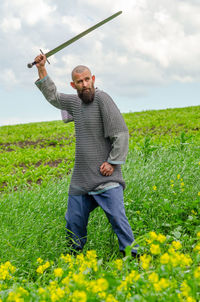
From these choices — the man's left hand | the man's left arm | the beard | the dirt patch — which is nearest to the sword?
the beard

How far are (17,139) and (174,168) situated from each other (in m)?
7.32

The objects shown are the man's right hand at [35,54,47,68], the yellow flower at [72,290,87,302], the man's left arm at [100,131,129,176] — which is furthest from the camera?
the man's right hand at [35,54,47,68]

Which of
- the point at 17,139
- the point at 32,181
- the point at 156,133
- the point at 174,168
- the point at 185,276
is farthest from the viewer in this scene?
the point at 17,139

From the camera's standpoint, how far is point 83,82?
12.7 ft

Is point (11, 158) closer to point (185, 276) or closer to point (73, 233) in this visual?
point (73, 233)

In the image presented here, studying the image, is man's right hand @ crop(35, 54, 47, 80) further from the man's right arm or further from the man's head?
the man's head

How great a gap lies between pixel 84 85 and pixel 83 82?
42 mm

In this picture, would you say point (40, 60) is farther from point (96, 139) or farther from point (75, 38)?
point (96, 139)

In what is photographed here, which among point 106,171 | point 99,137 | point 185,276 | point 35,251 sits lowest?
point 35,251

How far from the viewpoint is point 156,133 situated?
11359 mm

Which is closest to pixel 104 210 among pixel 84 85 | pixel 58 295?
pixel 84 85

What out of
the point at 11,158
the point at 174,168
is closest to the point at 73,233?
the point at 174,168

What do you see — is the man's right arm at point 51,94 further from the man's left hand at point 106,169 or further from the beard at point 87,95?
the man's left hand at point 106,169

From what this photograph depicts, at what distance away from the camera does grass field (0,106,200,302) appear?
2.24 metres
